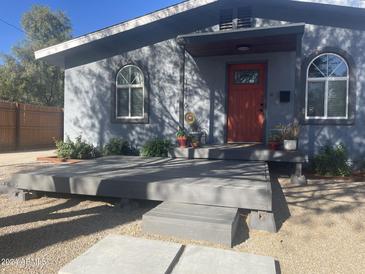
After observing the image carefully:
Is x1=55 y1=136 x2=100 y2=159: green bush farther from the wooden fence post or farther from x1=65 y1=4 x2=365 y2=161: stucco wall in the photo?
the wooden fence post

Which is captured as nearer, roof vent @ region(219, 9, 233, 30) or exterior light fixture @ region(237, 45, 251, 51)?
exterior light fixture @ region(237, 45, 251, 51)

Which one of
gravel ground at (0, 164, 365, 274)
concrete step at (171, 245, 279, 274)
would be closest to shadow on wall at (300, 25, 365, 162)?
gravel ground at (0, 164, 365, 274)

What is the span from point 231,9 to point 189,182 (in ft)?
19.0

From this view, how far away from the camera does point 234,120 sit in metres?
8.70

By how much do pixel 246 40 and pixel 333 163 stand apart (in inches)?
137

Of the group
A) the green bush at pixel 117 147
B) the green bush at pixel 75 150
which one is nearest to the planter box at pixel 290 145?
the green bush at pixel 117 147

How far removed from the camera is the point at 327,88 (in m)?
7.84

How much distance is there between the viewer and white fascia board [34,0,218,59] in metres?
8.16

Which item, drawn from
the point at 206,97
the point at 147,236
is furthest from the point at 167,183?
the point at 206,97

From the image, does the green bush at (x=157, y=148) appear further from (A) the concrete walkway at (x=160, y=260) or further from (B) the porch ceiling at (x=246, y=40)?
(A) the concrete walkway at (x=160, y=260)

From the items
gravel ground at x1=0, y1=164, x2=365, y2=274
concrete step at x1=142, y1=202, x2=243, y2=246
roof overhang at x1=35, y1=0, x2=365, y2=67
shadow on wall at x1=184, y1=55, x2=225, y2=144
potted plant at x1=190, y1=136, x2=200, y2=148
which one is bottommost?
gravel ground at x1=0, y1=164, x2=365, y2=274

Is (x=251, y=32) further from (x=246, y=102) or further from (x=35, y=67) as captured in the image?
(x=35, y=67)

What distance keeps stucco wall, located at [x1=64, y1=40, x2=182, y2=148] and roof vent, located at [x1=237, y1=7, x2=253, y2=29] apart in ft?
5.98

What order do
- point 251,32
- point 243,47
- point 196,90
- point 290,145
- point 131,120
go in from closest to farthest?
point 290,145
point 251,32
point 243,47
point 196,90
point 131,120
